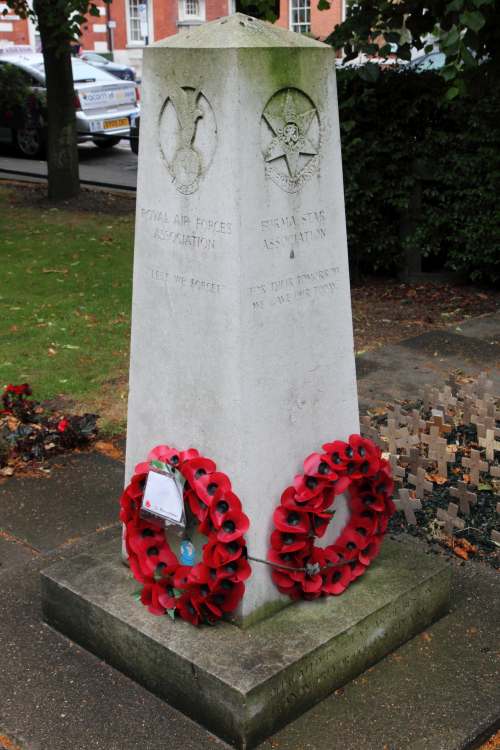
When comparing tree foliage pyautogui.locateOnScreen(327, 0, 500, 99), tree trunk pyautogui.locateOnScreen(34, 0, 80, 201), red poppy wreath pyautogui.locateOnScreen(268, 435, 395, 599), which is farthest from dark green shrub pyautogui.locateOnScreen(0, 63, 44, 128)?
red poppy wreath pyautogui.locateOnScreen(268, 435, 395, 599)

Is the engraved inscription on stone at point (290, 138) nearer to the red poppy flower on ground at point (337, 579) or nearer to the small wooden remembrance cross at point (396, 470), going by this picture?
the red poppy flower on ground at point (337, 579)

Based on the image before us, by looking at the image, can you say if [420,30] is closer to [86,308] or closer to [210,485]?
[86,308]

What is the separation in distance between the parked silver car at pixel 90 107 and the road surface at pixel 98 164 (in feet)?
0.95

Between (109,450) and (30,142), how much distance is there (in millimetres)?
13940

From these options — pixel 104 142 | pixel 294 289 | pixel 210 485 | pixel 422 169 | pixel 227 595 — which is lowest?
pixel 227 595

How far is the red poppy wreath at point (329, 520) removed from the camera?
337 centimetres

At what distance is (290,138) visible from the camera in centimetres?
314

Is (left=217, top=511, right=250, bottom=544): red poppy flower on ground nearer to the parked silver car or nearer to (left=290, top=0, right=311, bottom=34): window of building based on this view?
the parked silver car

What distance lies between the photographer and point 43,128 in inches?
700

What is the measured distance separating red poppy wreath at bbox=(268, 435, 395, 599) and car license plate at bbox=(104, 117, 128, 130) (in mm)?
16231

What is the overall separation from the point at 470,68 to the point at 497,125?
1.76 m

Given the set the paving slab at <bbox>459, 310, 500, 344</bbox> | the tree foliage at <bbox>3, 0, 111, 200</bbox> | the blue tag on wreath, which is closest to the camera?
the blue tag on wreath

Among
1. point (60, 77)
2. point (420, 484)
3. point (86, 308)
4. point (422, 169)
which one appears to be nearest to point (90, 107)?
point (60, 77)

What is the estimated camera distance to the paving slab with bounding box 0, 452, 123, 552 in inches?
175
